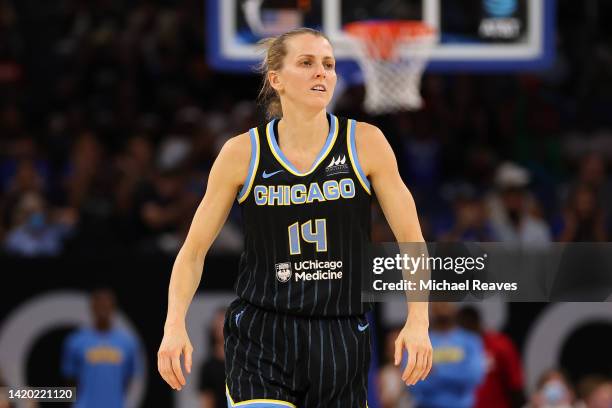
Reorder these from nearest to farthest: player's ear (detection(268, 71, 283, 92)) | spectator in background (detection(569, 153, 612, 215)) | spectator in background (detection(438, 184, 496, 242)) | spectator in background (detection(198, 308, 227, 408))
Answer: player's ear (detection(268, 71, 283, 92)) < spectator in background (detection(198, 308, 227, 408)) < spectator in background (detection(438, 184, 496, 242)) < spectator in background (detection(569, 153, 612, 215))

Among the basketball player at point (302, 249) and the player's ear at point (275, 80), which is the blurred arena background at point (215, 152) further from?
the basketball player at point (302, 249)

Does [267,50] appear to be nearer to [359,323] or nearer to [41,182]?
[359,323]

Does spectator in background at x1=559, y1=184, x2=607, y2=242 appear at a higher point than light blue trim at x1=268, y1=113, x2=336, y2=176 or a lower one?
lower

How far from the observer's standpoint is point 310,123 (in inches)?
217

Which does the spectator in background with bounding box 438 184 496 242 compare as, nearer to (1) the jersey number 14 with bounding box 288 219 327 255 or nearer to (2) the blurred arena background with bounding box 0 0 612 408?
(2) the blurred arena background with bounding box 0 0 612 408

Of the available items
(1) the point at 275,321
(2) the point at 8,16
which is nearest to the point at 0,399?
(1) the point at 275,321

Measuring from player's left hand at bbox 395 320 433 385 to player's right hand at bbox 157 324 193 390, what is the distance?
922 mm

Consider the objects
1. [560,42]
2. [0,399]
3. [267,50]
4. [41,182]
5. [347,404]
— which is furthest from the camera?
[560,42]

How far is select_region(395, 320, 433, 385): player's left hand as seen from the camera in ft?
17.1

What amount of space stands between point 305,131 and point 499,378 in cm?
633

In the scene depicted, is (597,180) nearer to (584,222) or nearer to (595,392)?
(584,222)

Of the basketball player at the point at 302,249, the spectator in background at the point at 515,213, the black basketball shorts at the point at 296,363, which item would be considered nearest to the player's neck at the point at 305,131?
the basketball player at the point at 302,249

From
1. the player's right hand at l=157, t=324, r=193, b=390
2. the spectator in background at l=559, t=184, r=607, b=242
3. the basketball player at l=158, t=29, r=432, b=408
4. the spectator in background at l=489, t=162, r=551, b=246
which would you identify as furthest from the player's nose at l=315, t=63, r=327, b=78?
the spectator in background at l=489, t=162, r=551, b=246

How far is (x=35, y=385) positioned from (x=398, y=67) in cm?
456
